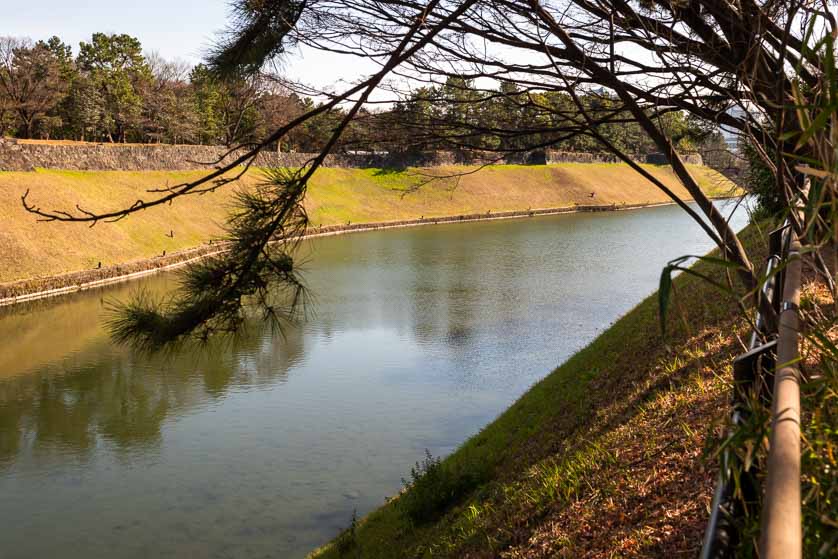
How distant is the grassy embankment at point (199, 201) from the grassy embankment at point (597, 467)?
51.6 inches

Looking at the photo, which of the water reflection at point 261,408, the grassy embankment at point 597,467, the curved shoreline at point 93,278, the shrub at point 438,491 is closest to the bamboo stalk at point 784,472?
the grassy embankment at point 597,467

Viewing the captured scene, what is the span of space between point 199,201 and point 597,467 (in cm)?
3093

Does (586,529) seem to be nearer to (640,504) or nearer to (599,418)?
(640,504)

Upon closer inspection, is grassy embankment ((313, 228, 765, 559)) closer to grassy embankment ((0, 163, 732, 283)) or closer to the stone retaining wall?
grassy embankment ((0, 163, 732, 283))

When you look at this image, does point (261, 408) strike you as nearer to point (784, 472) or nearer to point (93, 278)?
point (784, 472)

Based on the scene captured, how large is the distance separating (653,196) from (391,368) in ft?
144

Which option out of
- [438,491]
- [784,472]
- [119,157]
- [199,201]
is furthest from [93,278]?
[784,472]

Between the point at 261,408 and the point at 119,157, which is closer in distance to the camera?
the point at 261,408

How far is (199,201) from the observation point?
32969mm

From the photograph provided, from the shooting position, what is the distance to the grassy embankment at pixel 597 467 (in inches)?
125

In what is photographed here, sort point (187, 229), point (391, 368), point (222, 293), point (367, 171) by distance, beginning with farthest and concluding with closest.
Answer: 1. point (367, 171)
2. point (187, 229)
3. point (391, 368)
4. point (222, 293)

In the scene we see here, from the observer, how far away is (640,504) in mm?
3318

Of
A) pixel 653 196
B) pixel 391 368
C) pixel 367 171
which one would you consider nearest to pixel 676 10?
pixel 391 368

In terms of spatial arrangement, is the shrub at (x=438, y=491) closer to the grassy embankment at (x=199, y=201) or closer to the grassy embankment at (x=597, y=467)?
the grassy embankment at (x=597, y=467)
